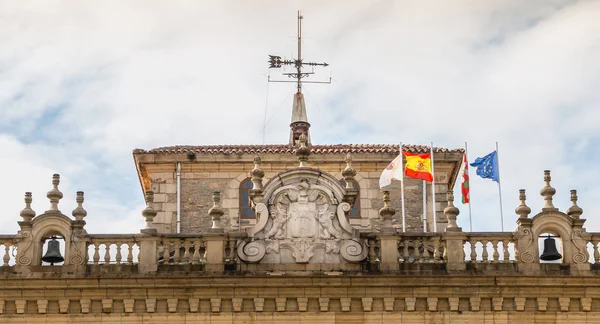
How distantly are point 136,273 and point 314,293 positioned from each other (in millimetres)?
3681

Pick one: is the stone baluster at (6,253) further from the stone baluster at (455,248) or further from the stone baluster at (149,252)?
the stone baluster at (455,248)

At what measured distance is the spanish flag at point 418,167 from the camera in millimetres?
29938

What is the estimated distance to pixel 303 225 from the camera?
1051 inches

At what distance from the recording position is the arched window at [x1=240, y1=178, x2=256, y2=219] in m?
31.7

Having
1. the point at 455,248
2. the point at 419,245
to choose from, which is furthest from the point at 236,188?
the point at 455,248

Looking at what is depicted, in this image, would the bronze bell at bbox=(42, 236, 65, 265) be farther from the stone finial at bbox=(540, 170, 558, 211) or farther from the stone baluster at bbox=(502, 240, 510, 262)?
the stone finial at bbox=(540, 170, 558, 211)

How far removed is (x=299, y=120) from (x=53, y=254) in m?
11.2

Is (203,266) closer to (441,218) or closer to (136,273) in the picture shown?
(136,273)

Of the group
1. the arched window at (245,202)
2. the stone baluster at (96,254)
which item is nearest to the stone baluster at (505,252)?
the arched window at (245,202)

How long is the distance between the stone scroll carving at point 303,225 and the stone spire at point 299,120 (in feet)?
28.1

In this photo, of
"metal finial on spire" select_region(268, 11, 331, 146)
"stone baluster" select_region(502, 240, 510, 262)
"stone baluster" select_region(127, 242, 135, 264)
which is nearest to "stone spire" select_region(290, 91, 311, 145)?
"metal finial on spire" select_region(268, 11, 331, 146)

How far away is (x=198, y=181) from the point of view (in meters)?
32.2

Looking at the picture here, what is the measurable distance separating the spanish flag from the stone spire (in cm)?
599

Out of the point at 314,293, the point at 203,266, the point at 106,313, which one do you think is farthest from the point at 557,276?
the point at 106,313
